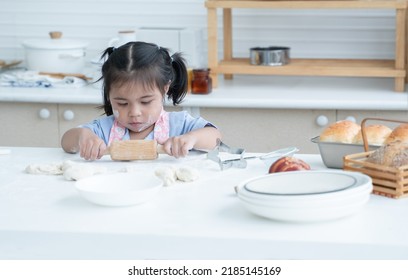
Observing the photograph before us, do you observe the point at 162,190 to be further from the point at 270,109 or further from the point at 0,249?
the point at 270,109

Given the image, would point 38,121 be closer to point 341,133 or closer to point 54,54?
point 54,54

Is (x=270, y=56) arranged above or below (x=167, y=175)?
above

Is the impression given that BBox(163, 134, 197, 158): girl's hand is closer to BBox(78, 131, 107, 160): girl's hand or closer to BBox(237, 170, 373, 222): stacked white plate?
BBox(78, 131, 107, 160): girl's hand

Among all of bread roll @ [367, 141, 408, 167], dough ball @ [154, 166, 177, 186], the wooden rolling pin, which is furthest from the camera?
the wooden rolling pin

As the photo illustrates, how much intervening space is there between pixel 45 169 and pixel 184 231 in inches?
20.8

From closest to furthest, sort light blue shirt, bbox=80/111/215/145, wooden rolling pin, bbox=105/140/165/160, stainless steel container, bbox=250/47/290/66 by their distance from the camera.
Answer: wooden rolling pin, bbox=105/140/165/160 → light blue shirt, bbox=80/111/215/145 → stainless steel container, bbox=250/47/290/66

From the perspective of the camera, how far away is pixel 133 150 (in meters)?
1.91

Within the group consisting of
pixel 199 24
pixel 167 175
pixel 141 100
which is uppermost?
pixel 199 24

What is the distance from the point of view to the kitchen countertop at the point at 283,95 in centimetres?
310

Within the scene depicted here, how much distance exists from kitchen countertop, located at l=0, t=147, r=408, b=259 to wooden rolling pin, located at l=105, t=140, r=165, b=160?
11.9 inches

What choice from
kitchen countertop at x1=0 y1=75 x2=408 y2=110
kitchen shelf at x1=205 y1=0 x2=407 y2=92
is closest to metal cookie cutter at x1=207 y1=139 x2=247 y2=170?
kitchen countertop at x1=0 y1=75 x2=408 y2=110

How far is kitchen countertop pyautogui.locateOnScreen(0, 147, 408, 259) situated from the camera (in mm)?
1351

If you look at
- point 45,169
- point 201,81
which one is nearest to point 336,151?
point 45,169

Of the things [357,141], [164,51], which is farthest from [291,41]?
[357,141]
